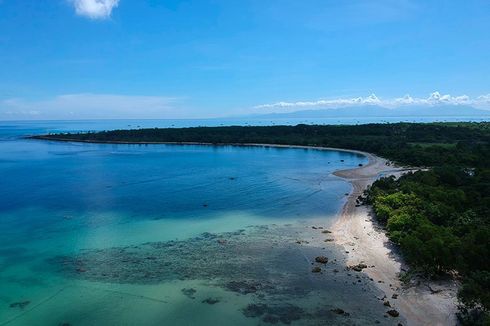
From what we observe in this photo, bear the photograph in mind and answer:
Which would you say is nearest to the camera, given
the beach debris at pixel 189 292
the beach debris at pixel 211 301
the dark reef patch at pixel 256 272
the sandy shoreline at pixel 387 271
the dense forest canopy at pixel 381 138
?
the sandy shoreline at pixel 387 271

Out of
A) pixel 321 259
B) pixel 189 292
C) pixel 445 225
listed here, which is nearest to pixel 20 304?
pixel 189 292

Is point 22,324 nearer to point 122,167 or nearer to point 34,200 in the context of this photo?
point 34,200

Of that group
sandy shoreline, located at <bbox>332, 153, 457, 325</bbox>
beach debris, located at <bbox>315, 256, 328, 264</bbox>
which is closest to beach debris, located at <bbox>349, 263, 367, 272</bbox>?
sandy shoreline, located at <bbox>332, 153, 457, 325</bbox>

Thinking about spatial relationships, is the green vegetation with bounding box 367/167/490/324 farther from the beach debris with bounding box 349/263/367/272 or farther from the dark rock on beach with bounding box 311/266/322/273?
the dark rock on beach with bounding box 311/266/322/273

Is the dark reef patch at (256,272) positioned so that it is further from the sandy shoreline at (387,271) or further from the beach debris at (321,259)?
the sandy shoreline at (387,271)

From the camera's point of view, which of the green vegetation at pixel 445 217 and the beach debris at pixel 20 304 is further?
the beach debris at pixel 20 304

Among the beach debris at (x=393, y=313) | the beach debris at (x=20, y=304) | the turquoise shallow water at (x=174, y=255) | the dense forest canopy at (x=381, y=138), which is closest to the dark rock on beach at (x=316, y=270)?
the turquoise shallow water at (x=174, y=255)

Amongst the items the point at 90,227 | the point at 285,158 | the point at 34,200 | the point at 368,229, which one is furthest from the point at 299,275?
the point at 285,158
